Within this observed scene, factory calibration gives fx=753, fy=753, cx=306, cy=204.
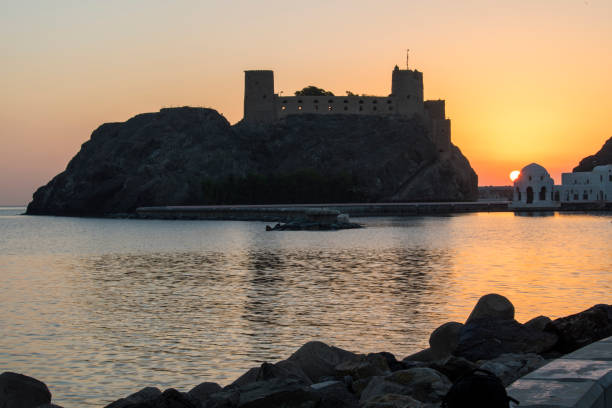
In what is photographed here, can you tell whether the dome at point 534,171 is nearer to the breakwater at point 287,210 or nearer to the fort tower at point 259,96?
the breakwater at point 287,210

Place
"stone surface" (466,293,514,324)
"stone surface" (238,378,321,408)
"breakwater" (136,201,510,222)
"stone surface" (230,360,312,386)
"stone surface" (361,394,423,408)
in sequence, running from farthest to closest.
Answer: "breakwater" (136,201,510,222), "stone surface" (466,293,514,324), "stone surface" (230,360,312,386), "stone surface" (238,378,321,408), "stone surface" (361,394,423,408)

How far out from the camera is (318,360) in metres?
11.8

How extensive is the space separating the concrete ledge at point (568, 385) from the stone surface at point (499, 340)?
435 cm

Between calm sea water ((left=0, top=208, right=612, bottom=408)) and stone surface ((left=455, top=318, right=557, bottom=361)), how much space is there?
2.78m

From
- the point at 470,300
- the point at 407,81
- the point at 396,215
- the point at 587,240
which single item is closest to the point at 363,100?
the point at 407,81

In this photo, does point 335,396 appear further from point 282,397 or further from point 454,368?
point 454,368

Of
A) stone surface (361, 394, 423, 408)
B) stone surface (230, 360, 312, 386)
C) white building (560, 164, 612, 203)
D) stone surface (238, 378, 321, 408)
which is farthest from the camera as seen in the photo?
white building (560, 164, 612, 203)

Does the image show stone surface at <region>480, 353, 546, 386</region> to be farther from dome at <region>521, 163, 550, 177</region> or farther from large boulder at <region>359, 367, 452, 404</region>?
dome at <region>521, 163, 550, 177</region>

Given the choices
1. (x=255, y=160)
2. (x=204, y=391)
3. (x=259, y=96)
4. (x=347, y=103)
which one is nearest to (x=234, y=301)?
(x=204, y=391)

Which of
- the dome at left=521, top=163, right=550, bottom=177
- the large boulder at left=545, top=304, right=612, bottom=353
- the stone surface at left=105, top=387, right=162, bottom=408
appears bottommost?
the stone surface at left=105, top=387, right=162, bottom=408

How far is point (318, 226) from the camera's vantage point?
247 feet

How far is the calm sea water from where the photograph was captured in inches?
570

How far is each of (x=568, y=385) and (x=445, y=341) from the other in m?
6.64

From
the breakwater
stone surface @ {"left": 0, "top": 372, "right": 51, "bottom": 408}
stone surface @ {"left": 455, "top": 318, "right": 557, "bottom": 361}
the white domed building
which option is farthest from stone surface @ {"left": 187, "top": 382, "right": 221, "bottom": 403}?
the white domed building
